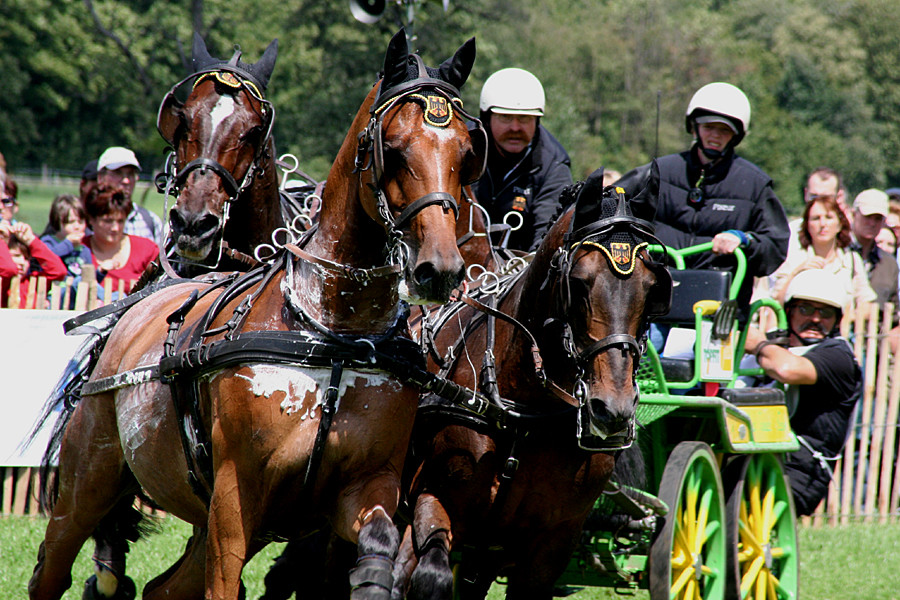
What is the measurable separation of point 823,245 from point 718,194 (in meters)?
3.20

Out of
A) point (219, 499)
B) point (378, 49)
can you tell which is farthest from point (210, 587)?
point (378, 49)

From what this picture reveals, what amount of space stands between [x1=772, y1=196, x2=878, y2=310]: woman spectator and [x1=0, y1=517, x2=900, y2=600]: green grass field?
1994 millimetres

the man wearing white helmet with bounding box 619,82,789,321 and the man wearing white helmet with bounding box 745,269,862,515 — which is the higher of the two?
the man wearing white helmet with bounding box 619,82,789,321

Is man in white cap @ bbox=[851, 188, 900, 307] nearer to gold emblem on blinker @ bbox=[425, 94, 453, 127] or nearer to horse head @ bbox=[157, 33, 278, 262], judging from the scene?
horse head @ bbox=[157, 33, 278, 262]

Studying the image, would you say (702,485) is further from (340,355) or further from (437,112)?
(437,112)

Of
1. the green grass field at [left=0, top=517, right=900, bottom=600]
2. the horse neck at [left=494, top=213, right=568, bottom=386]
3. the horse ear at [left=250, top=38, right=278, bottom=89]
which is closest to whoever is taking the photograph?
the horse neck at [left=494, top=213, right=568, bottom=386]

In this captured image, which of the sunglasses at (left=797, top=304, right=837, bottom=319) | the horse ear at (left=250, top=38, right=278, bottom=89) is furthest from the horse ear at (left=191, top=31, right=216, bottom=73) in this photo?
the sunglasses at (left=797, top=304, right=837, bottom=319)

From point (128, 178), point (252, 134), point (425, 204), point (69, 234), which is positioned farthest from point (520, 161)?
point (69, 234)

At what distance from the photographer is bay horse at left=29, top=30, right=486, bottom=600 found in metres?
3.05

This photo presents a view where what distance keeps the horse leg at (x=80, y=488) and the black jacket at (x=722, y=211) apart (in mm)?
2971

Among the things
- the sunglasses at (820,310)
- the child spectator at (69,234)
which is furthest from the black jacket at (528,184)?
the child spectator at (69,234)

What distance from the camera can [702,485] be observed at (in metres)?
5.26

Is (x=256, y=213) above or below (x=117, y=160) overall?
below

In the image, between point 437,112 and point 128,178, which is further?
point 128,178
